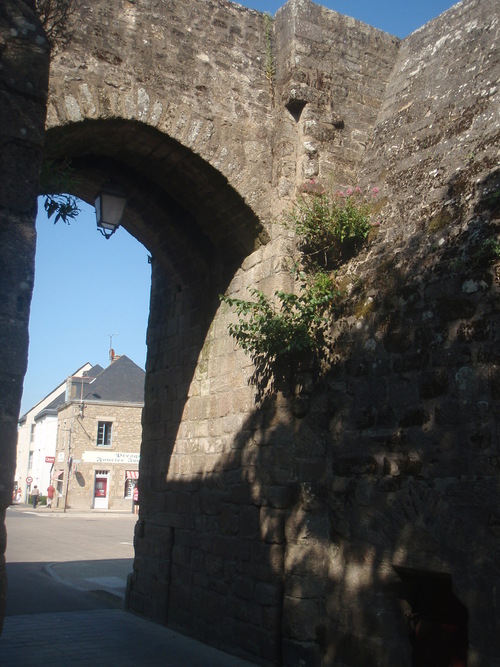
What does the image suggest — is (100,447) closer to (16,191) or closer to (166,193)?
(166,193)

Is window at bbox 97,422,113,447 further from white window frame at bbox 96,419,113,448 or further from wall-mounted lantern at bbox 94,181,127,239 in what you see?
wall-mounted lantern at bbox 94,181,127,239

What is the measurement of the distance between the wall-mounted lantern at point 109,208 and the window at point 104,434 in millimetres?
26769

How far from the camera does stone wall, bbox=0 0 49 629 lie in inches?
93.7

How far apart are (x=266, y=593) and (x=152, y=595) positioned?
1986mm

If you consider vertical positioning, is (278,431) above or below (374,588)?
above

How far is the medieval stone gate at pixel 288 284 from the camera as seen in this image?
154 inches

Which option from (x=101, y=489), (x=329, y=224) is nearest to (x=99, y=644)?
(x=329, y=224)

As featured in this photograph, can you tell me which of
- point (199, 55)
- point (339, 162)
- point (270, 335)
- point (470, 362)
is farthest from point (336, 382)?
point (199, 55)

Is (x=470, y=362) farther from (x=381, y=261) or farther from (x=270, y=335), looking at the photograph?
(x=270, y=335)

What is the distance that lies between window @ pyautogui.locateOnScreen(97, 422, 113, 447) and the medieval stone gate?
25282 millimetres

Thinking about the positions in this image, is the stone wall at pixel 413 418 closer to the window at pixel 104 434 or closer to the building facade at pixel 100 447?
the building facade at pixel 100 447

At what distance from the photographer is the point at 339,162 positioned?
236 inches

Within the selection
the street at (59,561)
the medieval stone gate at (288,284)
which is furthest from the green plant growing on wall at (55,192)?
the street at (59,561)

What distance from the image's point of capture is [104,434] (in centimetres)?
3203
